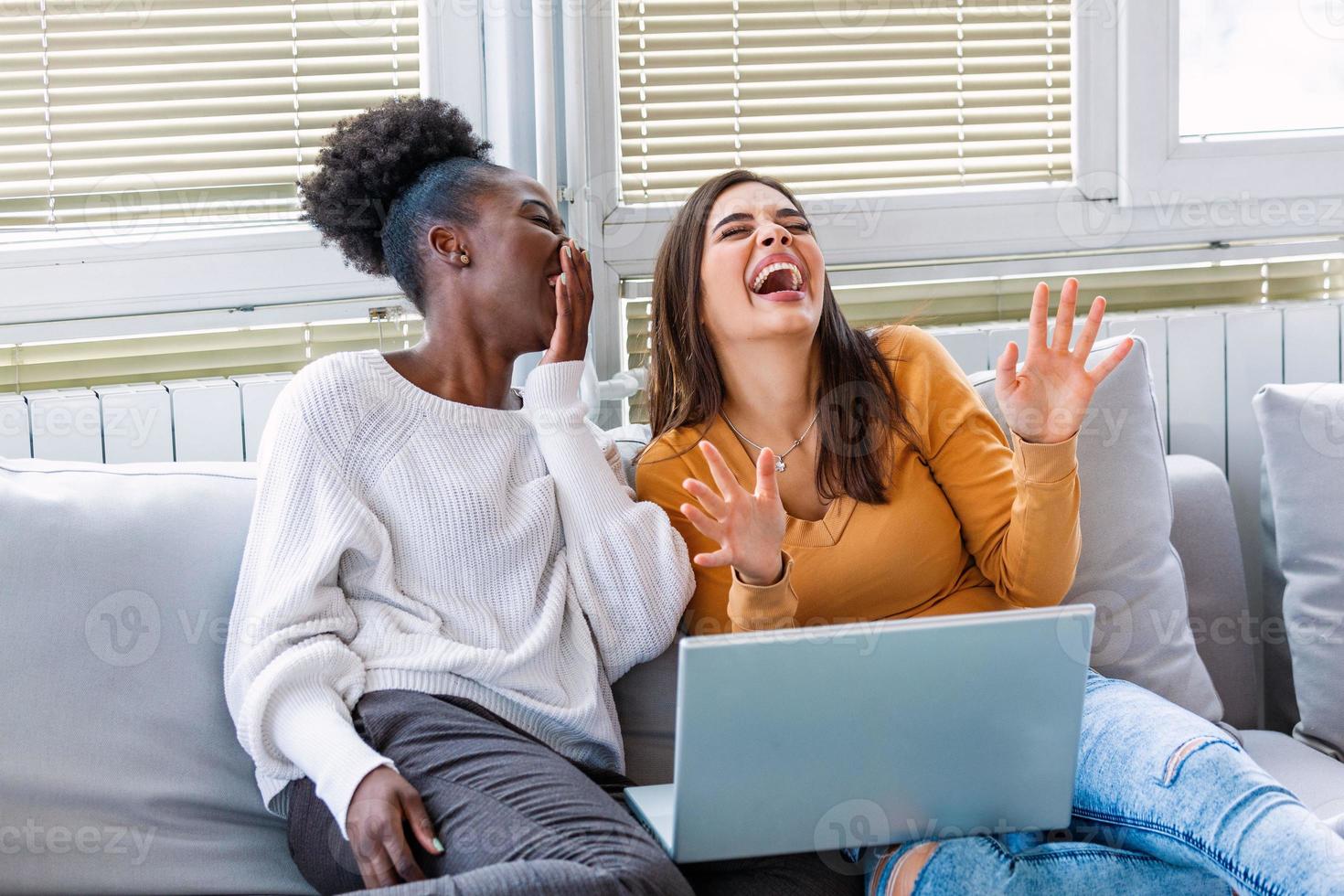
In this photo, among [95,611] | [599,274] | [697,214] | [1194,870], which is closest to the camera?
[1194,870]

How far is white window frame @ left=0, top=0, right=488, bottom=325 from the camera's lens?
6.00ft

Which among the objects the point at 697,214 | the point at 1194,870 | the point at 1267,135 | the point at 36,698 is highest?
the point at 1267,135

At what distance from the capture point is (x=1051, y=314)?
2.24 m

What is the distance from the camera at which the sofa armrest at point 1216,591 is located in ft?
6.02

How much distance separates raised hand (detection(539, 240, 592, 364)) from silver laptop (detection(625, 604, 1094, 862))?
0.62 meters

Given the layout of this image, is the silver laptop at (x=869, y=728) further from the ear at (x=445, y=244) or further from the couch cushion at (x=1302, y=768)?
the ear at (x=445, y=244)

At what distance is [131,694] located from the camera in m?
1.33

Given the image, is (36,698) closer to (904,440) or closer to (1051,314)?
(904,440)

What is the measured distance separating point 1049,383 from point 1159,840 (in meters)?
0.50

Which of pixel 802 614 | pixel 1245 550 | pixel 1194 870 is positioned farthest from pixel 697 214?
pixel 1245 550

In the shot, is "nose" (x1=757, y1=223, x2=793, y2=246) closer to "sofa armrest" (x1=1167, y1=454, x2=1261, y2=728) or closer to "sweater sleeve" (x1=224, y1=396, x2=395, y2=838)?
"sweater sleeve" (x1=224, y1=396, x2=395, y2=838)

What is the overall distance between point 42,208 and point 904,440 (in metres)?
1.33
